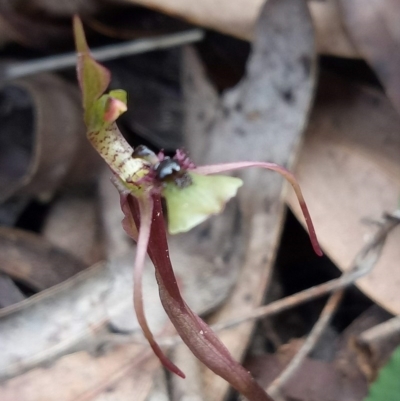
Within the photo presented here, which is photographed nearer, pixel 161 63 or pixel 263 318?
pixel 263 318

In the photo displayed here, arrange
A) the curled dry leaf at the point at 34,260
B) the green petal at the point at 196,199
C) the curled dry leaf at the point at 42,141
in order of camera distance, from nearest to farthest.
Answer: the green petal at the point at 196,199 → the curled dry leaf at the point at 34,260 → the curled dry leaf at the point at 42,141

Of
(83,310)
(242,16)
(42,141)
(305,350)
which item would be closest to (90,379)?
(83,310)

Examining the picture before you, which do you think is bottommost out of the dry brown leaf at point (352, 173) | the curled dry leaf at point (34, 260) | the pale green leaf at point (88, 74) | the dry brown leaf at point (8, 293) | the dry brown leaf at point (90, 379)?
the dry brown leaf at point (90, 379)

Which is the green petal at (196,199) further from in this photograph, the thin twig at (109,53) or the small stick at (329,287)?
the thin twig at (109,53)

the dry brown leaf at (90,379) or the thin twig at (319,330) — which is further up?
the thin twig at (319,330)

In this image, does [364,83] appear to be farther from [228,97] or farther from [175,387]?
[175,387]

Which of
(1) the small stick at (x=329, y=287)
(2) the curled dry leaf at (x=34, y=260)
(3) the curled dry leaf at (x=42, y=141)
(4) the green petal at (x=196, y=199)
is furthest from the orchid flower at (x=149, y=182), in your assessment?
(3) the curled dry leaf at (x=42, y=141)

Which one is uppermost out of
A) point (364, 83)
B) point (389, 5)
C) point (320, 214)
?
point (389, 5)

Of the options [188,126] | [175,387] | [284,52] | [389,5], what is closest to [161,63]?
[188,126]
